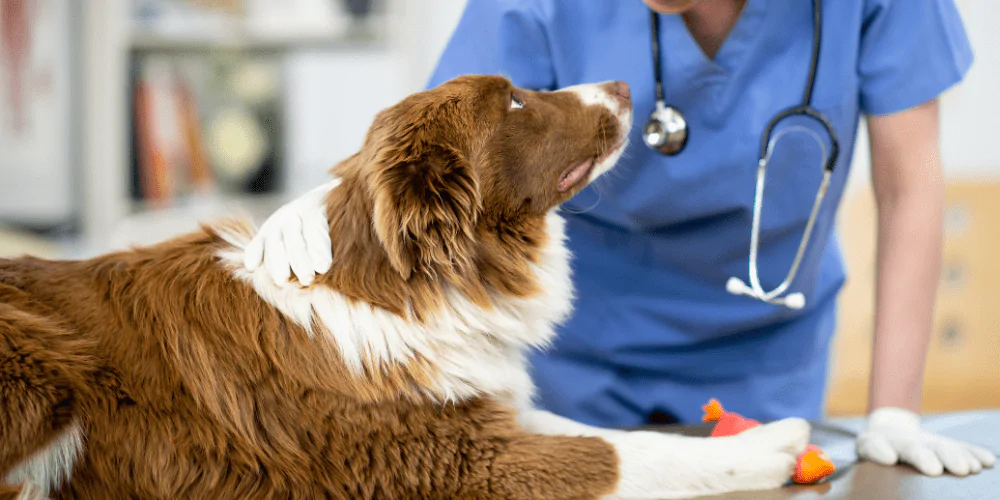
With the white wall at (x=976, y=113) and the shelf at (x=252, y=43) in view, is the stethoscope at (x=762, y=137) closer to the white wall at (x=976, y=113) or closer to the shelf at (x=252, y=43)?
the shelf at (x=252, y=43)

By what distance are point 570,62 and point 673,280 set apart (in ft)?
1.54

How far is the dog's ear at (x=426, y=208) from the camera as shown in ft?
3.51

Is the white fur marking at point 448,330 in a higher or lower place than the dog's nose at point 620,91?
lower

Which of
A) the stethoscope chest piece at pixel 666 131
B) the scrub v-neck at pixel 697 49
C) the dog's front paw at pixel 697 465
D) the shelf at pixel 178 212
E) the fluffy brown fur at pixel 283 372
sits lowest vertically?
the dog's front paw at pixel 697 465

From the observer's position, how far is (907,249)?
1.54m

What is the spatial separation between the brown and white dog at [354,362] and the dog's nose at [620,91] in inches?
7.9

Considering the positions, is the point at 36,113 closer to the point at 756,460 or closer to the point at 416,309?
the point at 416,309

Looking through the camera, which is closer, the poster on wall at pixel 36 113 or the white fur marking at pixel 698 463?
the white fur marking at pixel 698 463

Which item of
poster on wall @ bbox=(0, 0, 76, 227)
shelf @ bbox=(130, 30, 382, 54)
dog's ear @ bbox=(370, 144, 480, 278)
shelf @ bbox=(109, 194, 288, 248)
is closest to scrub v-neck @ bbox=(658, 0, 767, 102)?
dog's ear @ bbox=(370, 144, 480, 278)

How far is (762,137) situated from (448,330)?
72 centimetres

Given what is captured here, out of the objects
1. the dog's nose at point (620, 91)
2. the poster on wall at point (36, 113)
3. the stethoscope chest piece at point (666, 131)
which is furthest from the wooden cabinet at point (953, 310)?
the poster on wall at point (36, 113)

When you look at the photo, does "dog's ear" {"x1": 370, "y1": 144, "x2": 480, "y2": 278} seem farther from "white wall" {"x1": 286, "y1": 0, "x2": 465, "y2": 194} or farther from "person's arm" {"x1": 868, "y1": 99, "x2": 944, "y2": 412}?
"white wall" {"x1": 286, "y1": 0, "x2": 465, "y2": 194}

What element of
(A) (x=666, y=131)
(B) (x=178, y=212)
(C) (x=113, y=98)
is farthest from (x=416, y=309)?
(C) (x=113, y=98)

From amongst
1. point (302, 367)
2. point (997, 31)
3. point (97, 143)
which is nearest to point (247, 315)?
point (302, 367)
